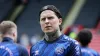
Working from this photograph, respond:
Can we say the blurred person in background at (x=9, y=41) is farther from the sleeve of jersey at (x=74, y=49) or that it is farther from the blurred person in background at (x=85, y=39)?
the blurred person in background at (x=85, y=39)

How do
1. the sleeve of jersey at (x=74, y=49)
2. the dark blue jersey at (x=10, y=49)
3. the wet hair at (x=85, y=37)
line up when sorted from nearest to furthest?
1. the sleeve of jersey at (x=74, y=49)
2. the dark blue jersey at (x=10, y=49)
3. the wet hair at (x=85, y=37)

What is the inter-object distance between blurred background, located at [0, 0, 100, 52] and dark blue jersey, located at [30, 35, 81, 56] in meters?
9.71

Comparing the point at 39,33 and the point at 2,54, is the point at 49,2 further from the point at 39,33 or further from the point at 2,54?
the point at 2,54

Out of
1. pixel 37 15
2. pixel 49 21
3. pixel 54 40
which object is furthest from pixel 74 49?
pixel 37 15

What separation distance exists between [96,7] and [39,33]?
9.82 ft

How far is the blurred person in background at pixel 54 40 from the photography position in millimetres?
4516

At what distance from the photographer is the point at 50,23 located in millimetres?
4551

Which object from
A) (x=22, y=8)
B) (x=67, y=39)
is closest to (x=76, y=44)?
(x=67, y=39)

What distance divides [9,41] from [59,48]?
0.94 metres

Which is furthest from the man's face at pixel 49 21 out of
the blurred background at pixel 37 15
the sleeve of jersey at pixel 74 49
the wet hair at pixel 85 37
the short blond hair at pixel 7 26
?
the blurred background at pixel 37 15

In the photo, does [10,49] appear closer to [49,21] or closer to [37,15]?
[49,21]

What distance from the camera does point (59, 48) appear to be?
455 cm

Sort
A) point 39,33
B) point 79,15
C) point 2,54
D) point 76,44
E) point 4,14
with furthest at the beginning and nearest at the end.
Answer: point 4,14 → point 79,15 → point 39,33 → point 2,54 → point 76,44

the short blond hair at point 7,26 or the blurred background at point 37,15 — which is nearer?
the short blond hair at point 7,26
